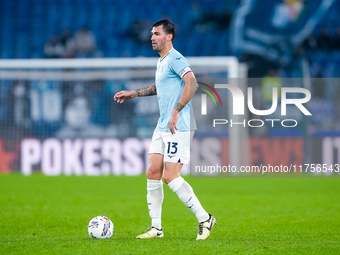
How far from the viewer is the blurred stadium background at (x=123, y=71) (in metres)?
15.5

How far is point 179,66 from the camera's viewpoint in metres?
5.84

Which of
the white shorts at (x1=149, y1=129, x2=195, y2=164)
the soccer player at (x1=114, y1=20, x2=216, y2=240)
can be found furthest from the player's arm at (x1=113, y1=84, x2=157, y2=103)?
the white shorts at (x1=149, y1=129, x2=195, y2=164)

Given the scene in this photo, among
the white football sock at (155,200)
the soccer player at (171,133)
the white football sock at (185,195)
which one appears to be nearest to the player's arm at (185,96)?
the soccer player at (171,133)

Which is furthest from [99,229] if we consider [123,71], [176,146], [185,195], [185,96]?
[123,71]

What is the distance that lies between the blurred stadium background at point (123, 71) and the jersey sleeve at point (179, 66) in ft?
31.8

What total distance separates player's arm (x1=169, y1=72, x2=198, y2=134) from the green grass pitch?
1112 mm

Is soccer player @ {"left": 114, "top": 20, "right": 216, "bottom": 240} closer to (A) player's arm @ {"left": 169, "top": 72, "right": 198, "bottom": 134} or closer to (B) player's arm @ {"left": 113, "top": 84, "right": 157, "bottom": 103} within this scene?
(A) player's arm @ {"left": 169, "top": 72, "right": 198, "bottom": 134}

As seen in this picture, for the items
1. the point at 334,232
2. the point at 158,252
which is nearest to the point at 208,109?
the point at 334,232

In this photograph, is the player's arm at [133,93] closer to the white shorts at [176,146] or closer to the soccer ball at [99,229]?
the white shorts at [176,146]

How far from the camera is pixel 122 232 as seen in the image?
6742 millimetres

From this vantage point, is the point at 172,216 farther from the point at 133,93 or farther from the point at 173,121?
the point at 173,121

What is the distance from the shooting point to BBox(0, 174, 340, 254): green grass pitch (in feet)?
18.6

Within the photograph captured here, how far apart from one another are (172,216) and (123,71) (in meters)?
8.72

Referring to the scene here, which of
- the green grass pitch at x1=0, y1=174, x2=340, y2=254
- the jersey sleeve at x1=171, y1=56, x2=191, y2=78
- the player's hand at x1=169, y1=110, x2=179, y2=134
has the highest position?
the jersey sleeve at x1=171, y1=56, x2=191, y2=78
